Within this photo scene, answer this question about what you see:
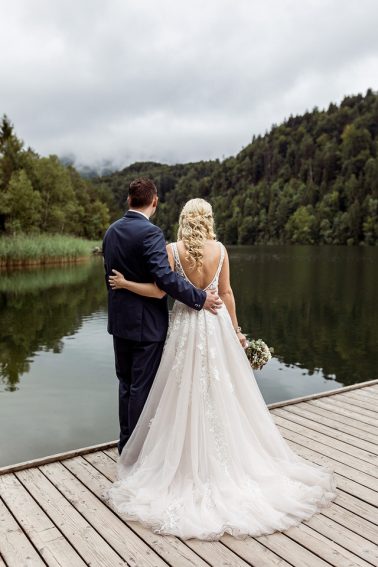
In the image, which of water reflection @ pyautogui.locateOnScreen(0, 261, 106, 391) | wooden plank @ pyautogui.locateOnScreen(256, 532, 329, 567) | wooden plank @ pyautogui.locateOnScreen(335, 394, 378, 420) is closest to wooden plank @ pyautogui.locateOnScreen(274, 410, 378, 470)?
wooden plank @ pyautogui.locateOnScreen(335, 394, 378, 420)

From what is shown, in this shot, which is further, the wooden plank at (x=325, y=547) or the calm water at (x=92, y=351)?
the calm water at (x=92, y=351)

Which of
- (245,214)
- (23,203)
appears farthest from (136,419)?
(245,214)

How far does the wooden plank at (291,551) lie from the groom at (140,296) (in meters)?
1.35

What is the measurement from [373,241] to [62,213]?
6124cm

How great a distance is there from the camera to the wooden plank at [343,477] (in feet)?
12.6

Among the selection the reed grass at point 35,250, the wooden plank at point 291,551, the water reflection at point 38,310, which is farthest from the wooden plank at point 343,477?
the reed grass at point 35,250

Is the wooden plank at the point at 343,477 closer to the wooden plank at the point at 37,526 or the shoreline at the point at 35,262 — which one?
the wooden plank at the point at 37,526

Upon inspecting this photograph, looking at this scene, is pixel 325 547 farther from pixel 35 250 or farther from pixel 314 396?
pixel 35 250

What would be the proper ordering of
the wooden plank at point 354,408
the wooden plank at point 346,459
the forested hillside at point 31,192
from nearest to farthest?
the wooden plank at point 346,459 < the wooden plank at point 354,408 < the forested hillside at point 31,192

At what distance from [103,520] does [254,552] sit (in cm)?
107

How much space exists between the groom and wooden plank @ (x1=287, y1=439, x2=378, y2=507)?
176 centimetres

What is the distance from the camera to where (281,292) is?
24453 millimetres

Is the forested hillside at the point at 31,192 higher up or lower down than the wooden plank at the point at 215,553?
higher up

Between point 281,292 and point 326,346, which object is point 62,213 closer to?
point 281,292
